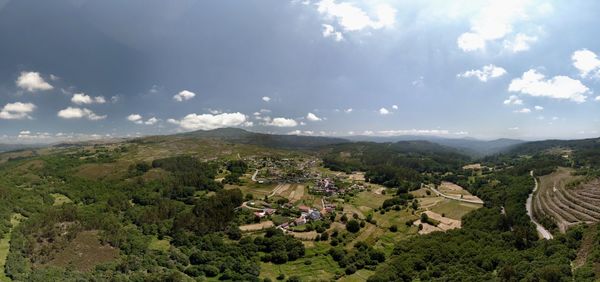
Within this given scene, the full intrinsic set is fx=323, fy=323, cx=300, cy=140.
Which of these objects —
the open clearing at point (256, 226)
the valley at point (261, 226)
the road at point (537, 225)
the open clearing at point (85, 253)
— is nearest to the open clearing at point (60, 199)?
the valley at point (261, 226)

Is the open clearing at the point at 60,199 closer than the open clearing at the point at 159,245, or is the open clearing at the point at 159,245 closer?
the open clearing at the point at 159,245

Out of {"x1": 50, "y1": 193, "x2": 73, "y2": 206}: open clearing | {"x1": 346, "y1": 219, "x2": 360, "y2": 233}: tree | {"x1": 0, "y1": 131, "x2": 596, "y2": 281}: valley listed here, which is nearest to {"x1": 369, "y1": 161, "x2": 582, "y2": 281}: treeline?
{"x1": 0, "y1": 131, "x2": 596, "y2": 281}: valley

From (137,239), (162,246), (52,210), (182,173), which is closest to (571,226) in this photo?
(162,246)

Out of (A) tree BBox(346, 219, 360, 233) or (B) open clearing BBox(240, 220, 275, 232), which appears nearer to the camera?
(A) tree BBox(346, 219, 360, 233)

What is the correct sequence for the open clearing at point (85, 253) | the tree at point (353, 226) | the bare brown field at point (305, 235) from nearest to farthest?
the open clearing at point (85, 253) → the bare brown field at point (305, 235) → the tree at point (353, 226)

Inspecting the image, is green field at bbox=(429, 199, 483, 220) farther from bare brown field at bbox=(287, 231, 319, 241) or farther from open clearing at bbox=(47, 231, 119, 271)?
open clearing at bbox=(47, 231, 119, 271)

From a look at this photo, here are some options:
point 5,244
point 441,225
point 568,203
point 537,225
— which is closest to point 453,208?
point 441,225

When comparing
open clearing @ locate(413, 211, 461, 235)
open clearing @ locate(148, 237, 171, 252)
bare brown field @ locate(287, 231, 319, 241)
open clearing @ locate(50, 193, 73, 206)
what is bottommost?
open clearing @ locate(148, 237, 171, 252)

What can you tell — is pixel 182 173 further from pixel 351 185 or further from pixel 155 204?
pixel 351 185

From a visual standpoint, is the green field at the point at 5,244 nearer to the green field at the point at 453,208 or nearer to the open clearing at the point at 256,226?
the open clearing at the point at 256,226
